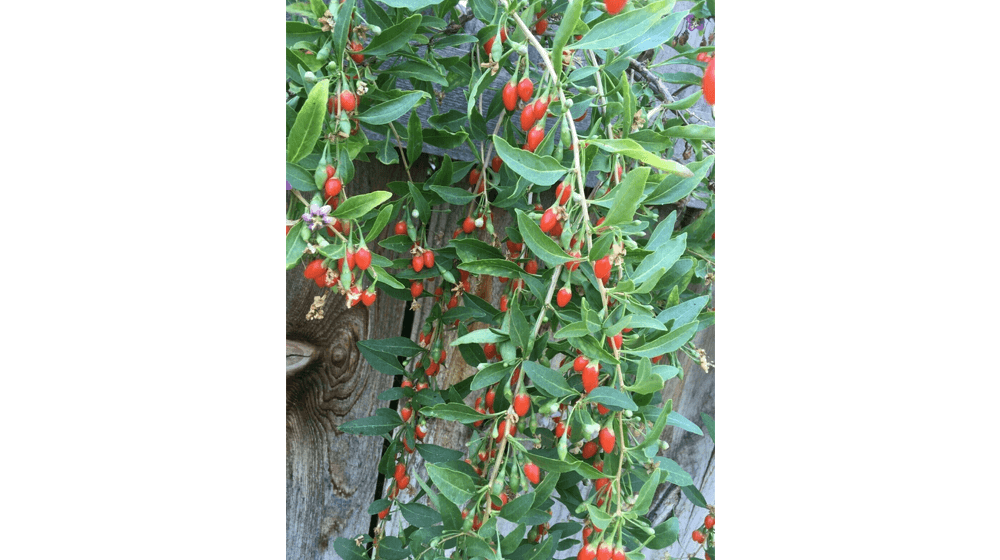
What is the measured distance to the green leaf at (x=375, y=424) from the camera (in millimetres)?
761

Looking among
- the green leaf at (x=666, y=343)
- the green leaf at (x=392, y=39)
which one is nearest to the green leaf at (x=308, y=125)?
the green leaf at (x=392, y=39)

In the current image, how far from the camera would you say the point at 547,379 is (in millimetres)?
595

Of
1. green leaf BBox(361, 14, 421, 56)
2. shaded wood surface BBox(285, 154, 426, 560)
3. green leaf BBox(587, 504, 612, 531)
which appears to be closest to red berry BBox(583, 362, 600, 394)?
green leaf BBox(587, 504, 612, 531)

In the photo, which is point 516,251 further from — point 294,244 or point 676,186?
point 294,244

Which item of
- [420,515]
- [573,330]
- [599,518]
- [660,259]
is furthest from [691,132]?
[420,515]

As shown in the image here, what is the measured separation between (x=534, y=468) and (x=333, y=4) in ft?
1.43

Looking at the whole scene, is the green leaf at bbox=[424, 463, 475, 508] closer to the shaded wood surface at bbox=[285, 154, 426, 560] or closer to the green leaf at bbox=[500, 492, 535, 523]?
the green leaf at bbox=[500, 492, 535, 523]

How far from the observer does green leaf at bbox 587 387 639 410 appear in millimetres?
564

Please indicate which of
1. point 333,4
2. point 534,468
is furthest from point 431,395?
point 333,4

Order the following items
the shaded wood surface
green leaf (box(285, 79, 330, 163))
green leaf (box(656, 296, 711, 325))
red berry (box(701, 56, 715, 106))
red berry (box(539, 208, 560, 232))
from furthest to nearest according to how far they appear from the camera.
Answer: the shaded wood surface, red berry (box(701, 56, 715, 106)), green leaf (box(656, 296, 711, 325)), red berry (box(539, 208, 560, 232)), green leaf (box(285, 79, 330, 163))

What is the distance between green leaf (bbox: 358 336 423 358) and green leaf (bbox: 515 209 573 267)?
0.27 metres

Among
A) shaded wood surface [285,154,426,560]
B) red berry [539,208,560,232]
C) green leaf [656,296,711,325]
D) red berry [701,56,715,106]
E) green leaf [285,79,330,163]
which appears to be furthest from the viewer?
shaded wood surface [285,154,426,560]

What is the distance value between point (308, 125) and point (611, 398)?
327 millimetres

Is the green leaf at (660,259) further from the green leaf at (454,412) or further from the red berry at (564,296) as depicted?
the green leaf at (454,412)
